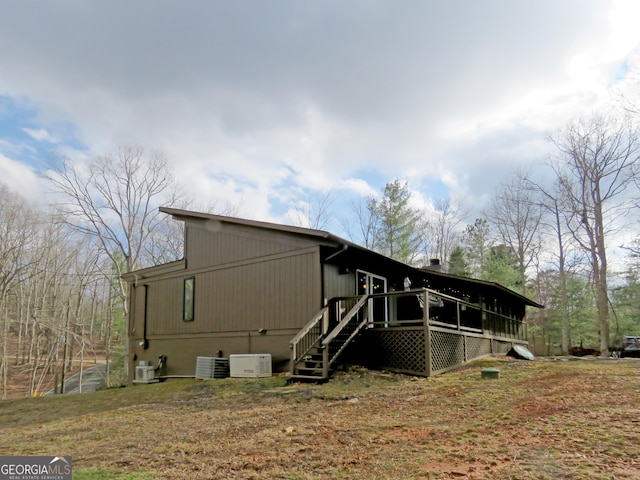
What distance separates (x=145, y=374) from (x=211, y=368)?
3406 mm

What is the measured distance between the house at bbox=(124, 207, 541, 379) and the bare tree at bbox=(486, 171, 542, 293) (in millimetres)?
15249

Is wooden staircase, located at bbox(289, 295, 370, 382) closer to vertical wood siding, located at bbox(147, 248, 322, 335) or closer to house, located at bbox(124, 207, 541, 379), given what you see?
house, located at bbox(124, 207, 541, 379)

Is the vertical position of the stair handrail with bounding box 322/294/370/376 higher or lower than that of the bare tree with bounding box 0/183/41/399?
lower

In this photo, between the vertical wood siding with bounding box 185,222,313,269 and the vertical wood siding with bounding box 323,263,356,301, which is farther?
the vertical wood siding with bounding box 185,222,313,269

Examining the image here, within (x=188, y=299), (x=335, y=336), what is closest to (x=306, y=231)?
(x=335, y=336)

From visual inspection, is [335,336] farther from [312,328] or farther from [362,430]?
[362,430]

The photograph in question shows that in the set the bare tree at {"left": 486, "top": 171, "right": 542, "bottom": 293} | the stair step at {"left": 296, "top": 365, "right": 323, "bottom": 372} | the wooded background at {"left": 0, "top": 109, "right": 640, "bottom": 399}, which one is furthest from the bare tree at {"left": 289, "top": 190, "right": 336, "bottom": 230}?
the stair step at {"left": 296, "top": 365, "right": 323, "bottom": 372}

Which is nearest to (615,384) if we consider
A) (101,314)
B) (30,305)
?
(30,305)

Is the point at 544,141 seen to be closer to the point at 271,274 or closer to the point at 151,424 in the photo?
the point at 271,274

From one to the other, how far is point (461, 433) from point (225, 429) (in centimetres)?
286

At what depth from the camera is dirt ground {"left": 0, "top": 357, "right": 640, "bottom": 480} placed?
373 centimetres

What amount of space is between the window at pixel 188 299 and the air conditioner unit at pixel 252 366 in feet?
11.2

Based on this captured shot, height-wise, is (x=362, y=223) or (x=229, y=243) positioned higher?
(x=362, y=223)

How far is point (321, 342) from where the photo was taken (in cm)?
1000
